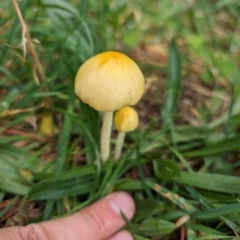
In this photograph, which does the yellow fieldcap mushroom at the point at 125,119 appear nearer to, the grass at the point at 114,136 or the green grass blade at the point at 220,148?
the grass at the point at 114,136

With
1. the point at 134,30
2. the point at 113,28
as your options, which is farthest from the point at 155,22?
the point at 113,28

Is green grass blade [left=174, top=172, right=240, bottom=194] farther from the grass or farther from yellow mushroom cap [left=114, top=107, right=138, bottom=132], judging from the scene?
yellow mushroom cap [left=114, top=107, right=138, bottom=132]

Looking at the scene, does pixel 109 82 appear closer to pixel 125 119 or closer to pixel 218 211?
pixel 125 119

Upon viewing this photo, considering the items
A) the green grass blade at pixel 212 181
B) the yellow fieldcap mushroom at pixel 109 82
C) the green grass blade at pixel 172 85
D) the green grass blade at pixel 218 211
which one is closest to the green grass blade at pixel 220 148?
the green grass blade at pixel 212 181

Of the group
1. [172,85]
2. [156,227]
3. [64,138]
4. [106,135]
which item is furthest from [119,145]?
[172,85]

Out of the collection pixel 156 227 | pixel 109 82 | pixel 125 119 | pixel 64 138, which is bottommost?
pixel 156 227

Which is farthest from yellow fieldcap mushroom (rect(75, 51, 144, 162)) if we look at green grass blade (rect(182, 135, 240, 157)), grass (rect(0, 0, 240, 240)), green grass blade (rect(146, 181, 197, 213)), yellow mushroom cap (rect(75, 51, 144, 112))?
green grass blade (rect(182, 135, 240, 157))
